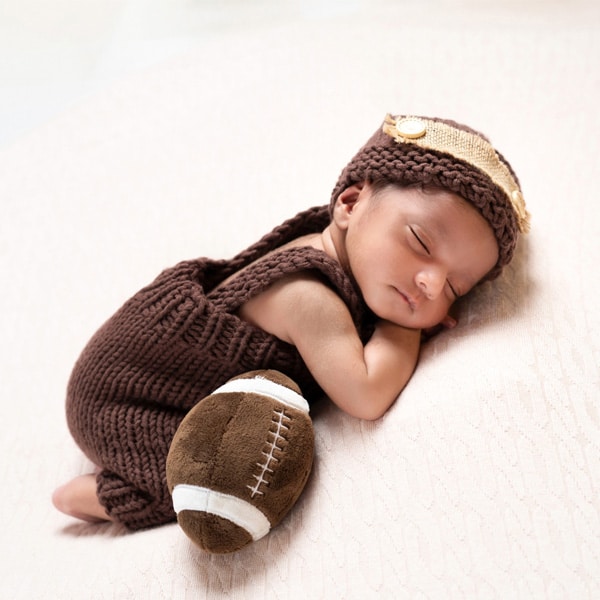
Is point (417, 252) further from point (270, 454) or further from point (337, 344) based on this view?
point (270, 454)

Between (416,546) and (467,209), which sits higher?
(467,209)

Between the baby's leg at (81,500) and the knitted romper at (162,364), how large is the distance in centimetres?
3

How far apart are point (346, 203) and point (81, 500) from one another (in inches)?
24.3

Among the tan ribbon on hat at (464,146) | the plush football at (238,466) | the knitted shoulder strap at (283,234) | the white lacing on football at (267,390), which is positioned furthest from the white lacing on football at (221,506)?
the tan ribbon on hat at (464,146)

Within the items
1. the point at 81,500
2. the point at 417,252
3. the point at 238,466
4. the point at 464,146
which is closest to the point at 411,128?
the point at 464,146

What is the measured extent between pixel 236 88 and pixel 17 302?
0.69m

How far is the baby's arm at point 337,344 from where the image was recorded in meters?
0.98

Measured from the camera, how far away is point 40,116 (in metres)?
2.04

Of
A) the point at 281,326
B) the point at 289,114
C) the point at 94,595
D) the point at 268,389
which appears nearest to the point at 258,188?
the point at 289,114

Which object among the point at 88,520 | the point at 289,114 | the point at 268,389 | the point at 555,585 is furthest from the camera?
the point at 289,114

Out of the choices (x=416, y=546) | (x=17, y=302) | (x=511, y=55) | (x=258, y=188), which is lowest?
(x=17, y=302)

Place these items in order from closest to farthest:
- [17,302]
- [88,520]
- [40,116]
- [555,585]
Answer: [555,585]
[88,520]
[17,302]
[40,116]

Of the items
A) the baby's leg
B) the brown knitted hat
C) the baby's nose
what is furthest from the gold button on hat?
the baby's leg

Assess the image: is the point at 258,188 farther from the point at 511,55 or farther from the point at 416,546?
the point at 416,546
